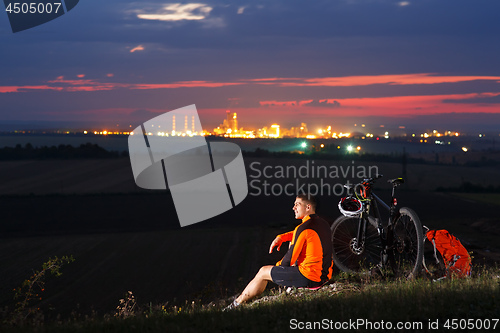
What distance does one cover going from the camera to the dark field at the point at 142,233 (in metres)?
24.7

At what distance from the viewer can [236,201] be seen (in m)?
58.1

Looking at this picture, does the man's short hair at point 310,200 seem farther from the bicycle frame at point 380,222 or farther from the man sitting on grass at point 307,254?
the bicycle frame at point 380,222

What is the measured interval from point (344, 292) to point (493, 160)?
114177 millimetres

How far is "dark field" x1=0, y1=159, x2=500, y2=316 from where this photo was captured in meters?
24.7

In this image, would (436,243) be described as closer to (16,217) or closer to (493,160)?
(16,217)

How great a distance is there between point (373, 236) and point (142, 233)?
3526 cm

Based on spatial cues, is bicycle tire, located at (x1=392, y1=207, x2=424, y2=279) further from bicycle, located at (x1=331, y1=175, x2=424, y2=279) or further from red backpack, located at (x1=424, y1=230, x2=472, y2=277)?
red backpack, located at (x1=424, y1=230, x2=472, y2=277)

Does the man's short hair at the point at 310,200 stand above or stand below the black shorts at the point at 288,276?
above

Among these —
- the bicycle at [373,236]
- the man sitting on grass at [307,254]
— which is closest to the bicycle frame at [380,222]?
the bicycle at [373,236]

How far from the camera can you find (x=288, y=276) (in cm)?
705

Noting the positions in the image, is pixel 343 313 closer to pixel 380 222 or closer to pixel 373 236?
pixel 380 222

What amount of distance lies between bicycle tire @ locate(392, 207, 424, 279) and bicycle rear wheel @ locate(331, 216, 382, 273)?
449mm

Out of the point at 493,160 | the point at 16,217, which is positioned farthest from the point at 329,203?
the point at 493,160

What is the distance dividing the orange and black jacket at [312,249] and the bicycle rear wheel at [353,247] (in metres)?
1.60
